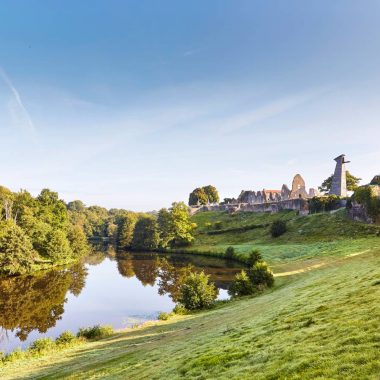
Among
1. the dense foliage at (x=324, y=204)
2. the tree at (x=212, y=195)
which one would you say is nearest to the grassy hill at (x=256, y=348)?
the dense foliage at (x=324, y=204)

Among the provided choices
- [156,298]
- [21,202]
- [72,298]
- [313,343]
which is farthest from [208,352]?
[21,202]

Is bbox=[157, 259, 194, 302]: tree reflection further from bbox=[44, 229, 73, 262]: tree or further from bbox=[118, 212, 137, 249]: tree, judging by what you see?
bbox=[118, 212, 137, 249]: tree

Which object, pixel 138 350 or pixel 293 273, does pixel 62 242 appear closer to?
pixel 293 273

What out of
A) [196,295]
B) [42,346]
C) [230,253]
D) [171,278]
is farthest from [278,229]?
[42,346]

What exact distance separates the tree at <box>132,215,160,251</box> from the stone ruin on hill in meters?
50.5

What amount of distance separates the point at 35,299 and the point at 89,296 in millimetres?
8561

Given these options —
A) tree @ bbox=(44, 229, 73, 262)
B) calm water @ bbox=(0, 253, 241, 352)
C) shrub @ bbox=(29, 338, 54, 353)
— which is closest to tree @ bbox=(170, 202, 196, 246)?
calm water @ bbox=(0, 253, 241, 352)

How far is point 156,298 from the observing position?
174 feet

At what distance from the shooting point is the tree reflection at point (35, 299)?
132ft

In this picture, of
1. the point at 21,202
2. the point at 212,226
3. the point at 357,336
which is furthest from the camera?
the point at 212,226

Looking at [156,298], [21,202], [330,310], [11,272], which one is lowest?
[156,298]

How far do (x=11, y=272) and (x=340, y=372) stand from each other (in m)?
69.5

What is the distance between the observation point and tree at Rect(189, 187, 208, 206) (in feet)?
615

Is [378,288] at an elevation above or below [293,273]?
above
